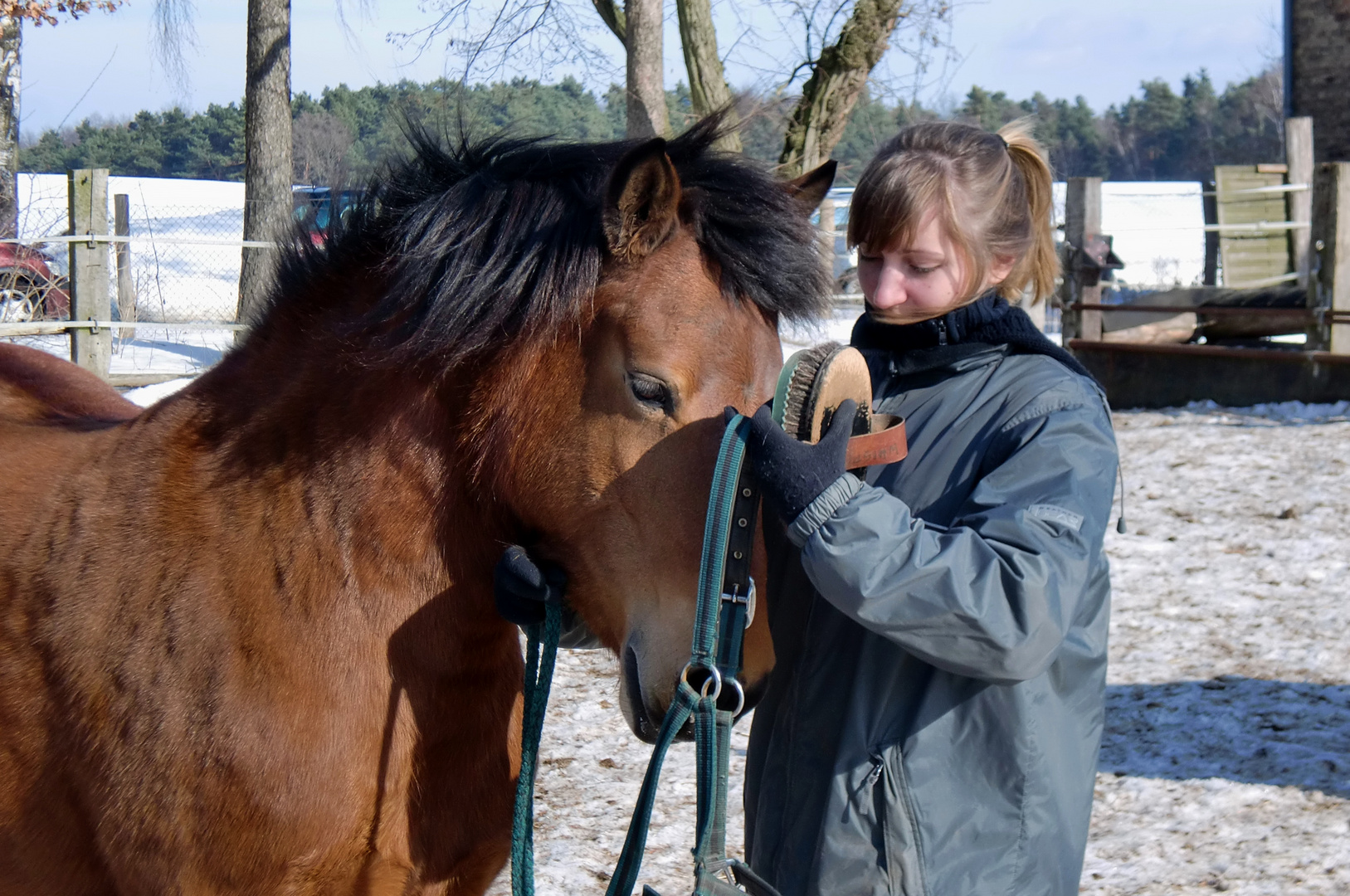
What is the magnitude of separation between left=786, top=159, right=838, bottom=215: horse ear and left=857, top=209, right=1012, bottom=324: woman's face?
134mm

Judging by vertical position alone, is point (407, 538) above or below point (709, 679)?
above

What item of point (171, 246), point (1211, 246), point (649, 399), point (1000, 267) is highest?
point (171, 246)

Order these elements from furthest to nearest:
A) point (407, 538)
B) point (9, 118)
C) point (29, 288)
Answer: point (9, 118)
point (29, 288)
point (407, 538)

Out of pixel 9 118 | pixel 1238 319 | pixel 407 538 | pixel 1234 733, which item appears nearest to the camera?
pixel 407 538

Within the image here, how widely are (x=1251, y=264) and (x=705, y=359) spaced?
453 inches

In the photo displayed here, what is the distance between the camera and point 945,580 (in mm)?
1435

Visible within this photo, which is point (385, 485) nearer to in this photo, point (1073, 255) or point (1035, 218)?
point (1035, 218)

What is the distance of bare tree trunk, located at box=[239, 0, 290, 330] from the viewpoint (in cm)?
1055

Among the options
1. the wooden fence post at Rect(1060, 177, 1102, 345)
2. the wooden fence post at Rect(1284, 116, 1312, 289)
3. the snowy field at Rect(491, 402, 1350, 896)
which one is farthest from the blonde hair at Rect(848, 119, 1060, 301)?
the wooden fence post at Rect(1284, 116, 1312, 289)

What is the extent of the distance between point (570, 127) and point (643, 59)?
248cm

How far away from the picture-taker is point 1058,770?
1.66 meters

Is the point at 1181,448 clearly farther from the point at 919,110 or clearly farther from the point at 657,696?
the point at 657,696

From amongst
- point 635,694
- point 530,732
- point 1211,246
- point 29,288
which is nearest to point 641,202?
point 635,694

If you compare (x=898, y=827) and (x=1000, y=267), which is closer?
(x=898, y=827)
